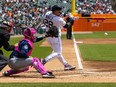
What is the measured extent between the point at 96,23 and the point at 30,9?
7.29 metres

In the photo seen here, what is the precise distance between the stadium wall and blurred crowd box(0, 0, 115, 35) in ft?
7.55

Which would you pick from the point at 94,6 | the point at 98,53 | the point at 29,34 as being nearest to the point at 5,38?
the point at 29,34

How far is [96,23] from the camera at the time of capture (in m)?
39.4

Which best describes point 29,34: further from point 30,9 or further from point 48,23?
point 30,9

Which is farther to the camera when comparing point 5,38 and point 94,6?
point 94,6

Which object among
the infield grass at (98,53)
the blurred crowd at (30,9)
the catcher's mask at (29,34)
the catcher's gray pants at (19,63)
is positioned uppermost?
the catcher's mask at (29,34)

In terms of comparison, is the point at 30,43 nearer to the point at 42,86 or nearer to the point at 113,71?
the point at 42,86

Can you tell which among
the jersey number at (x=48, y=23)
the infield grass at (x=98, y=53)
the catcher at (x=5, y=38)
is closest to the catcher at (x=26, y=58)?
the catcher at (x=5, y=38)

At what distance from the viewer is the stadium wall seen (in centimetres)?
3903

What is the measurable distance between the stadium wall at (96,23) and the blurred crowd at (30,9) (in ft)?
7.55

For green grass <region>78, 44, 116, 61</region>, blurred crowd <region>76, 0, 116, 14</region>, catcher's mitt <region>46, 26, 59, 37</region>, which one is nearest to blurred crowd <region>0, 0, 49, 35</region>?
blurred crowd <region>76, 0, 116, 14</region>

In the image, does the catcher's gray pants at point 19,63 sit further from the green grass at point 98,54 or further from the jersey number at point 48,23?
the green grass at point 98,54

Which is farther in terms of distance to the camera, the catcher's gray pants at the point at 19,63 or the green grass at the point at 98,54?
the green grass at the point at 98,54

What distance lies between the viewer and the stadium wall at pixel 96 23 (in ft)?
128
